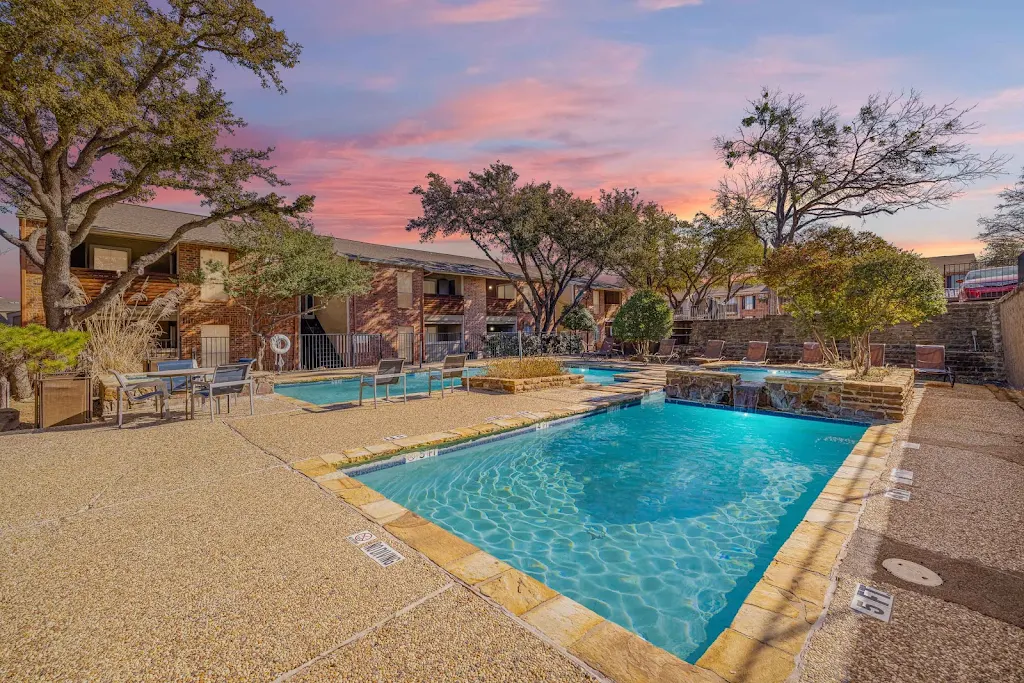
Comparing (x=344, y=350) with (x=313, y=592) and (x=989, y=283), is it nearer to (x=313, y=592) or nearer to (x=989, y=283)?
(x=313, y=592)

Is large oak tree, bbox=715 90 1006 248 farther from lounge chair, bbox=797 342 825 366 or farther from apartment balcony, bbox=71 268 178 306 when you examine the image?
apartment balcony, bbox=71 268 178 306

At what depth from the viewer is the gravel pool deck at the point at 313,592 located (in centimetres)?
200

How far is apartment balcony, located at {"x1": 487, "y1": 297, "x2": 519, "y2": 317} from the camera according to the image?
2892 centimetres

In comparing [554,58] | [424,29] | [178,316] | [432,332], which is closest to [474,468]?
[554,58]

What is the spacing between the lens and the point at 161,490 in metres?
4.28

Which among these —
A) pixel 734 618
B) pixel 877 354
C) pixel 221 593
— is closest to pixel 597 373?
pixel 877 354

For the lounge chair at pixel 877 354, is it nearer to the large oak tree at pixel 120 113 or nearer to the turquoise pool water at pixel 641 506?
the turquoise pool water at pixel 641 506

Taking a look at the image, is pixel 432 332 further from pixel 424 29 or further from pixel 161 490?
pixel 161 490

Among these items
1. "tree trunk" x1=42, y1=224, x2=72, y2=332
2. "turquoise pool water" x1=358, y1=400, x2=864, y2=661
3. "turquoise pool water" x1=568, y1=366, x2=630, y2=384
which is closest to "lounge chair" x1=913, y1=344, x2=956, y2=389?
"turquoise pool water" x1=358, y1=400, x2=864, y2=661

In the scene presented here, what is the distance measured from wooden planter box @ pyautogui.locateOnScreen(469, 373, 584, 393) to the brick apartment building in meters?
10.1

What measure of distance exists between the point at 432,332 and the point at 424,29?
20999mm

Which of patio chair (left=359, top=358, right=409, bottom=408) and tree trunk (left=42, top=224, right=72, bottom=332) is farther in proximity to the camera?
tree trunk (left=42, top=224, right=72, bottom=332)

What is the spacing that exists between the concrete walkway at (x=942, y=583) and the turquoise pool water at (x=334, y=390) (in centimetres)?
935

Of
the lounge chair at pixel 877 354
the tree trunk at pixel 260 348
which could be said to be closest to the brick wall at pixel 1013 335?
the lounge chair at pixel 877 354
